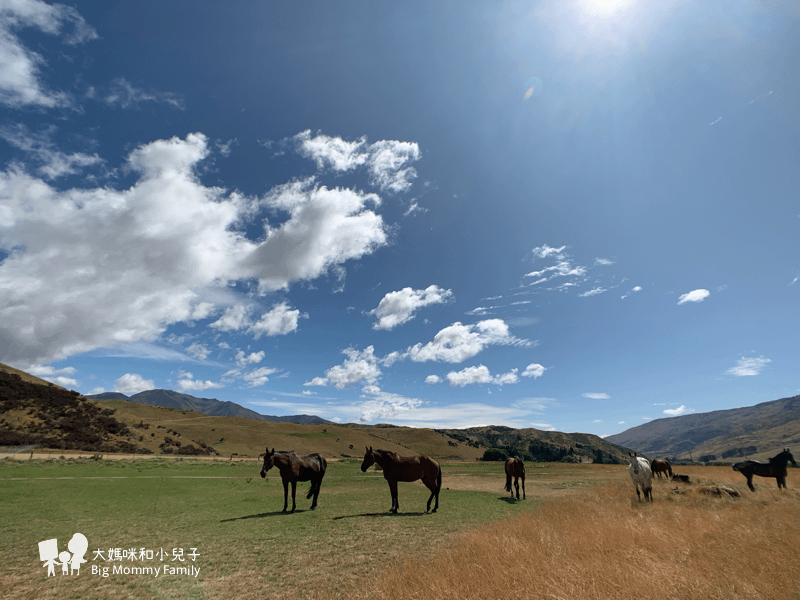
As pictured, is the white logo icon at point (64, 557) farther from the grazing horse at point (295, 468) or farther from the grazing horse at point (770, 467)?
the grazing horse at point (770, 467)

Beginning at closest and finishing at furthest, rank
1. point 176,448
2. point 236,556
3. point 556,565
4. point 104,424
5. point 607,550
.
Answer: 1. point 556,565
2. point 607,550
3. point 236,556
4. point 104,424
5. point 176,448

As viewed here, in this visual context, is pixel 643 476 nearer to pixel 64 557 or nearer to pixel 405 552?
pixel 405 552

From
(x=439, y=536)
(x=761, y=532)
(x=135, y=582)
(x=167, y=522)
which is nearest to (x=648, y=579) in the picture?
(x=761, y=532)

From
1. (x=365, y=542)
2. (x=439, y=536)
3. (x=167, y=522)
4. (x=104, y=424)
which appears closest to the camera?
(x=365, y=542)

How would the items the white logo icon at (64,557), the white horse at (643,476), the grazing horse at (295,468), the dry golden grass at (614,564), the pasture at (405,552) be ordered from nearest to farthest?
the dry golden grass at (614,564) < the pasture at (405,552) < the white logo icon at (64,557) < the grazing horse at (295,468) < the white horse at (643,476)

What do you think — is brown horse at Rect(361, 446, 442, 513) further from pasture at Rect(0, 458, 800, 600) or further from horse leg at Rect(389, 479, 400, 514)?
pasture at Rect(0, 458, 800, 600)

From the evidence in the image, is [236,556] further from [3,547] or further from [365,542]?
[3,547]

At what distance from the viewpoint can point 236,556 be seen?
905 cm

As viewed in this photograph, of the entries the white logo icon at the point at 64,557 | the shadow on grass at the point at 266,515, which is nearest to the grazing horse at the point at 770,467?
the shadow on grass at the point at 266,515

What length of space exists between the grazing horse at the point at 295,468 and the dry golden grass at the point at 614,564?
29.4 ft

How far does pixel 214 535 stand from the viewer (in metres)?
11.1

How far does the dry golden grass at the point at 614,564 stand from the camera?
20.7 feet

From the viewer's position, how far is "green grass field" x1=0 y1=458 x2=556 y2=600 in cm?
729

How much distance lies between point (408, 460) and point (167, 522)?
10.2m
